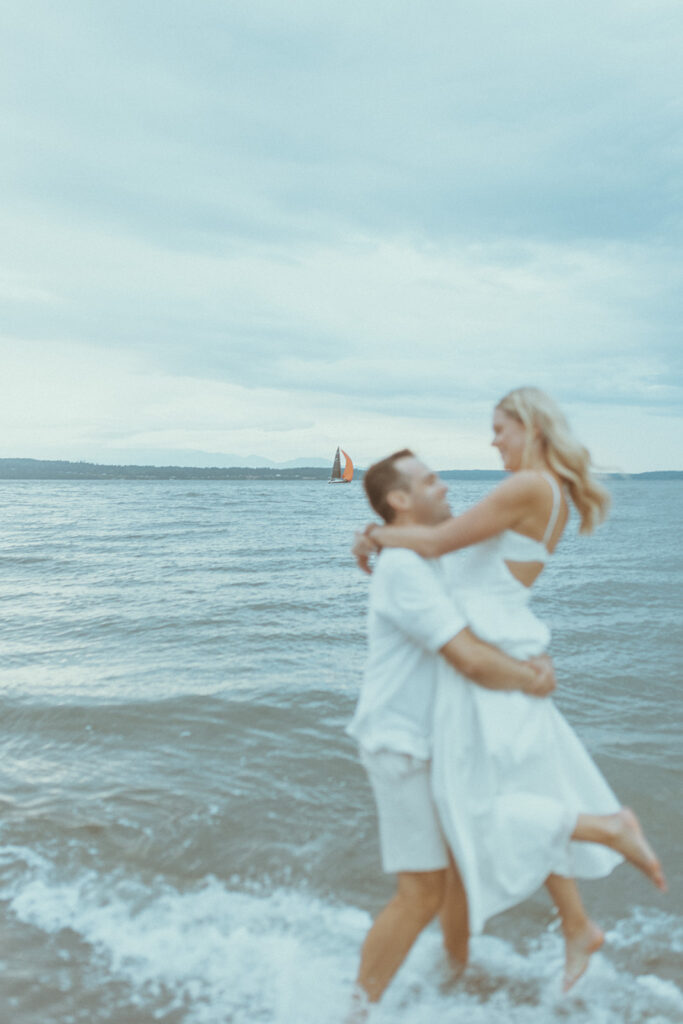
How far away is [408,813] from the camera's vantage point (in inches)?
112

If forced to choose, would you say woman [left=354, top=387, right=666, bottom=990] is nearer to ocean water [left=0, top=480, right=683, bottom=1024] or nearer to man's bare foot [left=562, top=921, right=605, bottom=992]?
man's bare foot [left=562, top=921, right=605, bottom=992]

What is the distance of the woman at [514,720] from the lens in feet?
9.00

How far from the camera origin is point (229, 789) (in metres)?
5.46

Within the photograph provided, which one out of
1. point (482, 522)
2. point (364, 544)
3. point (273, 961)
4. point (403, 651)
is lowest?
point (273, 961)

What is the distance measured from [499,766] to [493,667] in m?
0.36

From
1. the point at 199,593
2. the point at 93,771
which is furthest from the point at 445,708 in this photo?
the point at 199,593

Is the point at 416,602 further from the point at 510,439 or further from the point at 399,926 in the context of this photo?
the point at 399,926

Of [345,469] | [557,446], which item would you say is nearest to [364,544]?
[557,446]

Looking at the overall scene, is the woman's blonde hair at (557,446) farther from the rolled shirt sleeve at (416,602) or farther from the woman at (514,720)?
the rolled shirt sleeve at (416,602)

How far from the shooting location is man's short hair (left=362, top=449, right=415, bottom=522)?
289cm

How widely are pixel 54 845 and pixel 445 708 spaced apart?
121 inches

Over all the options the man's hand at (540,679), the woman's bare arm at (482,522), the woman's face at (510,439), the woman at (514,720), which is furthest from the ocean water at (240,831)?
the woman's face at (510,439)

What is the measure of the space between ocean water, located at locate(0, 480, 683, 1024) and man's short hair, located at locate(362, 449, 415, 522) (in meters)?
2.11

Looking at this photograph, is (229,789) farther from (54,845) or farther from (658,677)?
(658,677)
